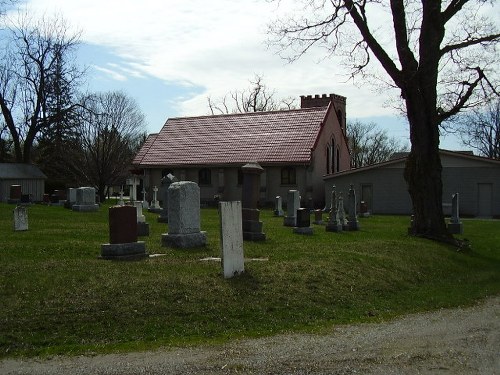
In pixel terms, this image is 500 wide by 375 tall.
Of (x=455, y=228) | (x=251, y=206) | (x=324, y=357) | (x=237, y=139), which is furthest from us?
(x=237, y=139)

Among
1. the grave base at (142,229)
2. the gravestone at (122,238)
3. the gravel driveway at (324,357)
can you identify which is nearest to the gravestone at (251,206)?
the grave base at (142,229)

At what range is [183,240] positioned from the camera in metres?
14.2

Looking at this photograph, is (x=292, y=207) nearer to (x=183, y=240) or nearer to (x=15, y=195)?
(x=183, y=240)

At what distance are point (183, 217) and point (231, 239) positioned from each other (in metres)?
3.54

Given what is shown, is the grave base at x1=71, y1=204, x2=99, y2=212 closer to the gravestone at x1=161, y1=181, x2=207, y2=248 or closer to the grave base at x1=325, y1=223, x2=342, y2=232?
the grave base at x1=325, y1=223, x2=342, y2=232

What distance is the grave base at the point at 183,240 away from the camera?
14.2m

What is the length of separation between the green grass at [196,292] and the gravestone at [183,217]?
1.66 feet

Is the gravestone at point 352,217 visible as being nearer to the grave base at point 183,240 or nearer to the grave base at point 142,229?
the grave base at point 142,229

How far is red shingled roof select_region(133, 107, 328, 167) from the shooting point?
45.2 metres

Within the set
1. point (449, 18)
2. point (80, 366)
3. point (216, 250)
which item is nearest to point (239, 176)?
point (449, 18)

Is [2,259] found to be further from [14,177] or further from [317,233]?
[14,177]

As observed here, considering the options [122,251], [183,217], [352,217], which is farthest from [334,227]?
[122,251]

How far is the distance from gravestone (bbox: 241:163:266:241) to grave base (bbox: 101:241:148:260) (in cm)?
491

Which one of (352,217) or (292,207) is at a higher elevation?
(292,207)
